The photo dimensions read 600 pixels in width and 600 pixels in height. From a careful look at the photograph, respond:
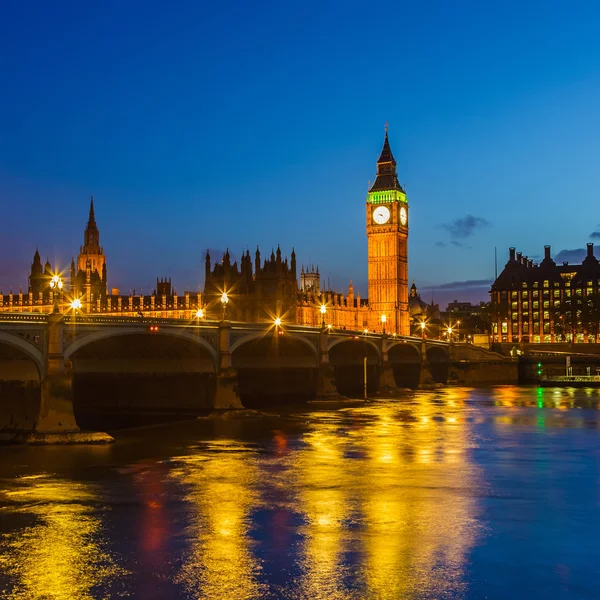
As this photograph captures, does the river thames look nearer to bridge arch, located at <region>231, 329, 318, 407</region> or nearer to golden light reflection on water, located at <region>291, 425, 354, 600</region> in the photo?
golden light reflection on water, located at <region>291, 425, 354, 600</region>

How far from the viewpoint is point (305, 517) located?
25609 mm

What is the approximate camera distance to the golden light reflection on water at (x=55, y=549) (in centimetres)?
1869

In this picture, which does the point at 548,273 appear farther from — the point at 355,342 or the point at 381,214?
the point at 355,342

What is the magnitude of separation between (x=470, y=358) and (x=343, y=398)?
187 feet

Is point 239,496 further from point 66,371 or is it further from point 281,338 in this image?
point 281,338

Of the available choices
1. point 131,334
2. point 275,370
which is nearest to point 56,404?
point 131,334

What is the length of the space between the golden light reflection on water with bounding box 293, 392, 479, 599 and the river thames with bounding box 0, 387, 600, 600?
7 cm

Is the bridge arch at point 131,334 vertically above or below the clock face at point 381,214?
below

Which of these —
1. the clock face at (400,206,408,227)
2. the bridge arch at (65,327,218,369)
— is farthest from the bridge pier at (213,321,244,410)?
the clock face at (400,206,408,227)

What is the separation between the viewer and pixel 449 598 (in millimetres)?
17734

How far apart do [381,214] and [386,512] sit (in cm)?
16613

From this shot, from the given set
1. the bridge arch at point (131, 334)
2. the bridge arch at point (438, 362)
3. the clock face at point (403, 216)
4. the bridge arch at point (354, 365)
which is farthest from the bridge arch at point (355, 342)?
the clock face at point (403, 216)

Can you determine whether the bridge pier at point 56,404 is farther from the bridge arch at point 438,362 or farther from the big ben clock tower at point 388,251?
the big ben clock tower at point 388,251

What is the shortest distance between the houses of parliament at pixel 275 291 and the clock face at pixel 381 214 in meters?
0.21
